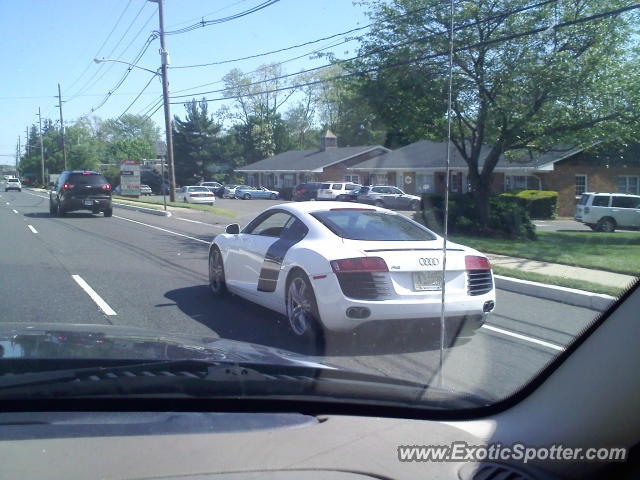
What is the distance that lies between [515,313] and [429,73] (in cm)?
961

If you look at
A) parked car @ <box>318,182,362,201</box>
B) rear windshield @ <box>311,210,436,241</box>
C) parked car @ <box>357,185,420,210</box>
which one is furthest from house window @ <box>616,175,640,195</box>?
parked car @ <box>318,182,362,201</box>

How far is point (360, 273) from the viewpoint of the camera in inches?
242

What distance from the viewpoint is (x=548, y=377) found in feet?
9.87

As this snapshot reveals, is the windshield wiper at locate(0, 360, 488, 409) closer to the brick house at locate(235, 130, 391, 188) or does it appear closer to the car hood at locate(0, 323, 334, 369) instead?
the car hood at locate(0, 323, 334, 369)

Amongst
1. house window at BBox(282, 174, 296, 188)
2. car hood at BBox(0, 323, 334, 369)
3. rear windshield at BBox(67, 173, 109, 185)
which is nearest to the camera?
car hood at BBox(0, 323, 334, 369)

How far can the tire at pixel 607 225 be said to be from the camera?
6574 millimetres

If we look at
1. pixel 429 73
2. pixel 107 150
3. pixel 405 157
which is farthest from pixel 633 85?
pixel 107 150

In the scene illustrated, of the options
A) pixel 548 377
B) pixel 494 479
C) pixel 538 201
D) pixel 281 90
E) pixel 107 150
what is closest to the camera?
pixel 494 479

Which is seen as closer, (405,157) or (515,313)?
(515,313)

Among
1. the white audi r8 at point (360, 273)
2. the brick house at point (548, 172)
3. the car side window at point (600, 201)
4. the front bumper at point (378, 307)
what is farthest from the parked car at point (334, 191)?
the front bumper at point (378, 307)

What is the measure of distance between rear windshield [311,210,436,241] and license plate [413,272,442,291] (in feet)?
2.12

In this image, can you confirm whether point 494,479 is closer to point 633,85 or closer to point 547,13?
point 633,85

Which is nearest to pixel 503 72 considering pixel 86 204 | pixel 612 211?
pixel 612 211

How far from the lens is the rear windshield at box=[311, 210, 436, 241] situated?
689 centimetres
